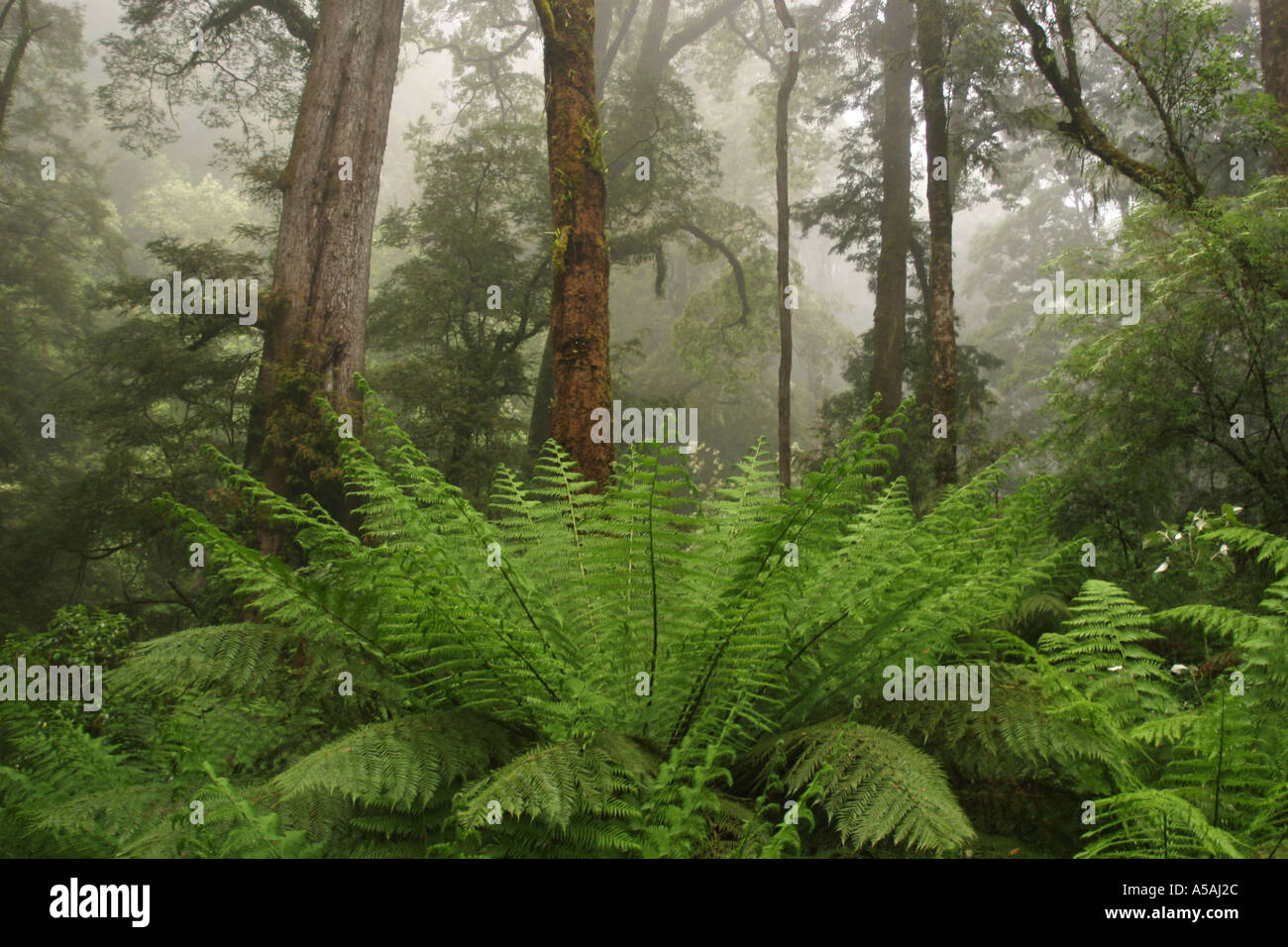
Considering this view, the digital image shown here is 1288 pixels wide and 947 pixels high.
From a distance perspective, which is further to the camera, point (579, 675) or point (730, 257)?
point (730, 257)

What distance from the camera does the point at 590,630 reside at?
76.7 inches

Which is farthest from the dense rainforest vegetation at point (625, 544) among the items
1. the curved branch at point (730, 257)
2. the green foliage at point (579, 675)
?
the curved branch at point (730, 257)

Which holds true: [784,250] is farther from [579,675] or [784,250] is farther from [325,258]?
[579,675]

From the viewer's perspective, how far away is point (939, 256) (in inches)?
298

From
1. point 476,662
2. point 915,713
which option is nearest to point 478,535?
point 476,662

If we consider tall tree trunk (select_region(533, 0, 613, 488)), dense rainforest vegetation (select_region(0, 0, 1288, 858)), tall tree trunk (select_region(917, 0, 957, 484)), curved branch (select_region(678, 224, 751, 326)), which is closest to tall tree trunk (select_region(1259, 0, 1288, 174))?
dense rainforest vegetation (select_region(0, 0, 1288, 858))

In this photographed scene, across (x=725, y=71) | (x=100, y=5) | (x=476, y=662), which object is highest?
(x=100, y=5)

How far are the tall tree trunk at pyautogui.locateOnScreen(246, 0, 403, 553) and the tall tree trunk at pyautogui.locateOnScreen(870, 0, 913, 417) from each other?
641 cm

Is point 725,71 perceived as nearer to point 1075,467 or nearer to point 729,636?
point 1075,467

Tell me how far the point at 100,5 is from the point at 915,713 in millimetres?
79635

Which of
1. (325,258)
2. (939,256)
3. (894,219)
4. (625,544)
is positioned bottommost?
(625,544)

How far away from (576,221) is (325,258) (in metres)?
4.61

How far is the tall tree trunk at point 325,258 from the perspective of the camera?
636cm

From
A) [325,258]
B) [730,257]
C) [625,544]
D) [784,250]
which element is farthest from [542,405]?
[625,544]
